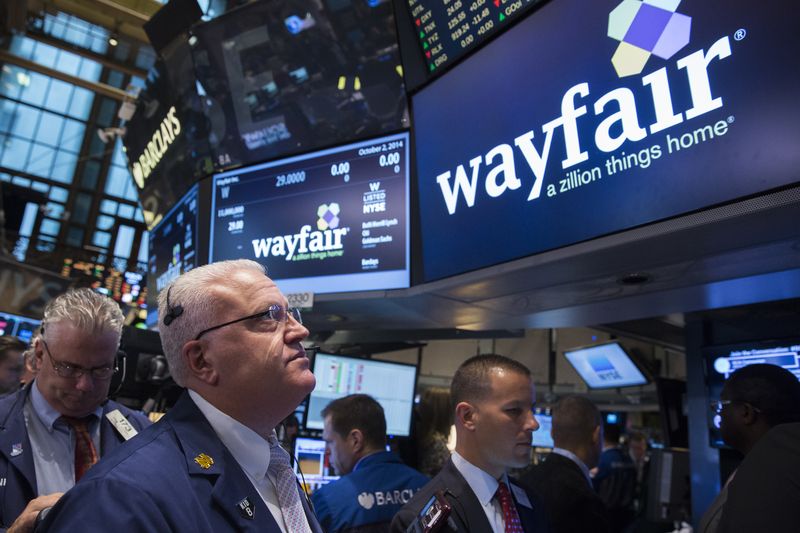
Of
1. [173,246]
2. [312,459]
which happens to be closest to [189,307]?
[312,459]

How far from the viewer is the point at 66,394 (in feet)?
6.07

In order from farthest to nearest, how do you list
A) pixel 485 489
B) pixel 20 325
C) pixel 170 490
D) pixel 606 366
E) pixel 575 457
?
1. pixel 20 325
2. pixel 606 366
3. pixel 575 457
4. pixel 485 489
5. pixel 170 490

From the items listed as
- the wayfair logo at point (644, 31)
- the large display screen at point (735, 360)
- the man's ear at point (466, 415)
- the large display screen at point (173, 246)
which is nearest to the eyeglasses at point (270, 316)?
the man's ear at point (466, 415)

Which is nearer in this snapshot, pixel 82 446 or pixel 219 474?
pixel 219 474

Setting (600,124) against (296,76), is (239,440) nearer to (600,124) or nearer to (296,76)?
(600,124)

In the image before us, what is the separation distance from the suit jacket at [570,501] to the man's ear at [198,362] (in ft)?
5.46

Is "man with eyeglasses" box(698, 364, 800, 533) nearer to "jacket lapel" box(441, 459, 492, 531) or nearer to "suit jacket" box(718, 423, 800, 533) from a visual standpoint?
"suit jacket" box(718, 423, 800, 533)

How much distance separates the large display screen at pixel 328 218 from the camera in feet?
10.7

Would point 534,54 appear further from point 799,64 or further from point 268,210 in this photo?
point 268,210

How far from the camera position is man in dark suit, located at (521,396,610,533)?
103 inches

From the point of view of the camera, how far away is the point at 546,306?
10.5 ft

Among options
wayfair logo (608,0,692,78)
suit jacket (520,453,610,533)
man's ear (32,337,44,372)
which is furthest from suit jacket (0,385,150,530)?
wayfair logo (608,0,692,78)

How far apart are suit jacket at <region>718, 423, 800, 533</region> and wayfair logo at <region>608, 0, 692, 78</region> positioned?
1235 millimetres

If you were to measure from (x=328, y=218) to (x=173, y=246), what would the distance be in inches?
71.5
